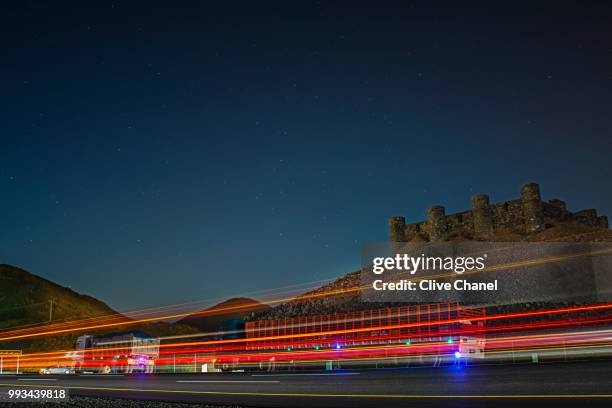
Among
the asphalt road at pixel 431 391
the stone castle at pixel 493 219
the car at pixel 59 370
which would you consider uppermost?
the stone castle at pixel 493 219

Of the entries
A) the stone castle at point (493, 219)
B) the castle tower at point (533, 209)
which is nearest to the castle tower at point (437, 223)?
the stone castle at point (493, 219)

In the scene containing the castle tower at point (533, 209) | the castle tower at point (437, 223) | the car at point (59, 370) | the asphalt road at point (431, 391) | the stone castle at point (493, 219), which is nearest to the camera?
the asphalt road at point (431, 391)

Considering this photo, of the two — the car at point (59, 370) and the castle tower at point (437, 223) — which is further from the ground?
the castle tower at point (437, 223)

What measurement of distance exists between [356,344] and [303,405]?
2490 centimetres

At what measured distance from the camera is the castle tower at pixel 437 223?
94.6m

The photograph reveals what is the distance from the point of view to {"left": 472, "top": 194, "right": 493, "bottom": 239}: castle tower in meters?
89.9

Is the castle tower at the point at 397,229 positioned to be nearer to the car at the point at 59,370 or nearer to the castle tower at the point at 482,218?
the castle tower at the point at 482,218

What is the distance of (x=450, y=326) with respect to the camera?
27766 millimetres

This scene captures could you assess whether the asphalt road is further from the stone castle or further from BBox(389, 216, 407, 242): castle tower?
BBox(389, 216, 407, 242): castle tower

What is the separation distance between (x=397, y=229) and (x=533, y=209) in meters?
23.3

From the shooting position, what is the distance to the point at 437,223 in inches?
3770

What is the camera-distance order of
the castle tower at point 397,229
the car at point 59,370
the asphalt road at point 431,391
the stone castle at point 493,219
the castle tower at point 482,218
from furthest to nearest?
the castle tower at point 397,229, the castle tower at point 482,218, the stone castle at point 493,219, the car at point 59,370, the asphalt road at point 431,391

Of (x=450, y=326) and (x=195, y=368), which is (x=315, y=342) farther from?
(x=450, y=326)

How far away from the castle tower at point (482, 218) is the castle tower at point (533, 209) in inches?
248
